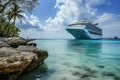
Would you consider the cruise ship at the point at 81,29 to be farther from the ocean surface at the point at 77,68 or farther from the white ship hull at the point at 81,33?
the ocean surface at the point at 77,68

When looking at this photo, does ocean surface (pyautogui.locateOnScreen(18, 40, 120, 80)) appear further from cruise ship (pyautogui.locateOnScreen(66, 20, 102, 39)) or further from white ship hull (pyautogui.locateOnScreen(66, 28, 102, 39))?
white ship hull (pyautogui.locateOnScreen(66, 28, 102, 39))

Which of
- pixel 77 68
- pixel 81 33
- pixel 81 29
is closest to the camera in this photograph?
pixel 77 68

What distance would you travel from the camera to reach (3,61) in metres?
5.79

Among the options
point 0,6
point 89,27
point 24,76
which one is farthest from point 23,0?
point 89,27

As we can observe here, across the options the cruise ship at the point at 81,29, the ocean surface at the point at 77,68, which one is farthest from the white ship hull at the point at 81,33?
the ocean surface at the point at 77,68

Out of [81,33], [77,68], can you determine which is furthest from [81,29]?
[77,68]

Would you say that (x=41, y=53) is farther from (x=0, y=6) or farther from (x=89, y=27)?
(x=89, y=27)

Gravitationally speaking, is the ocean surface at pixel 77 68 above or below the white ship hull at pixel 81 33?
below

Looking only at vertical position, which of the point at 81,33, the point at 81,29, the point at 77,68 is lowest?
the point at 77,68

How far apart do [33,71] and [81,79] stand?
2531 millimetres

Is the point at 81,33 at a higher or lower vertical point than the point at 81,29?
lower

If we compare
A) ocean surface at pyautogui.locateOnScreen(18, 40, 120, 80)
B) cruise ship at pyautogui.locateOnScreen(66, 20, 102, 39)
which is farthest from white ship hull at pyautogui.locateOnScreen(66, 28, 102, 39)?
ocean surface at pyautogui.locateOnScreen(18, 40, 120, 80)

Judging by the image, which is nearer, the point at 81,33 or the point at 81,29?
the point at 81,29

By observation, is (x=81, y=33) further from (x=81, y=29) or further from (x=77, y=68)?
(x=77, y=68)
